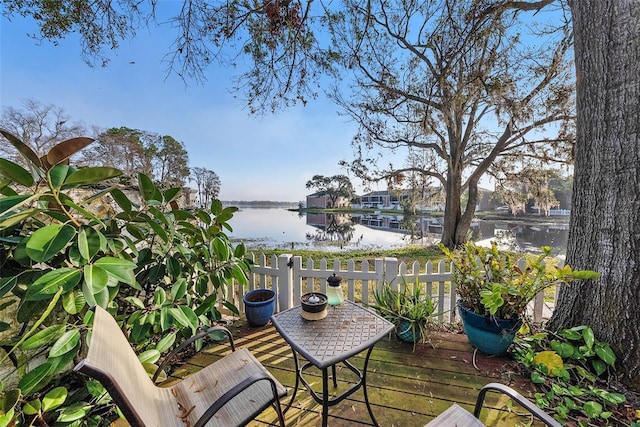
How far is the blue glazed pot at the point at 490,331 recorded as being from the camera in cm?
188

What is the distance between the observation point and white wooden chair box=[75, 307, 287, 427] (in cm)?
74

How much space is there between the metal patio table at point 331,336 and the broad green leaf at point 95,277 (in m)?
0.87

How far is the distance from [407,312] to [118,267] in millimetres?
2125

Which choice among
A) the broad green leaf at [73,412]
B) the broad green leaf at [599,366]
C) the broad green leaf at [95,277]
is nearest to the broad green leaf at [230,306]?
the broad green leaf at [73,412]

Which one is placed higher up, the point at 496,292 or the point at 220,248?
the point at 220,248

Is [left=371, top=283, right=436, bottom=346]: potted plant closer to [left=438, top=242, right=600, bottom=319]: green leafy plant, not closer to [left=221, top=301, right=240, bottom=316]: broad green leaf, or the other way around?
[left=438, top=242, right=600, bottom=319]: green leafy plant

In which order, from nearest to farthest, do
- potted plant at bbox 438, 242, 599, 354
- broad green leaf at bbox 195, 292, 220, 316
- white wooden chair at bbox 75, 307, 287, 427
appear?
1. white wooden chair at bbox 75, 307, 287, 427
2. potted plant at bbox 438, 242, 599, 354
3. broad green leaf at bbox 195, 292, 220, 316

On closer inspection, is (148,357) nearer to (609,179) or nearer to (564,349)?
(564,349)

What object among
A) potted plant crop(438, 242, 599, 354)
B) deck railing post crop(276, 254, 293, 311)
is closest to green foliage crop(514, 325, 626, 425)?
potted plant crop(438, 242, 599, 354)

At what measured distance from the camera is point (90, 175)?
1.10m

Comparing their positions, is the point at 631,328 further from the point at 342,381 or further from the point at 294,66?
the point at 294,66

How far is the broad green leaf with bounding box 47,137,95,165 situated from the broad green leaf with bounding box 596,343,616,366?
312cm

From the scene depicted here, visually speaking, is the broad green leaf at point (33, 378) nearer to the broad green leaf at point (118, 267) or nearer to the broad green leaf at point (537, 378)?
the broad green leaf at point (118, 267)

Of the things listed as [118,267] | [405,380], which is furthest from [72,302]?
[405,380]
